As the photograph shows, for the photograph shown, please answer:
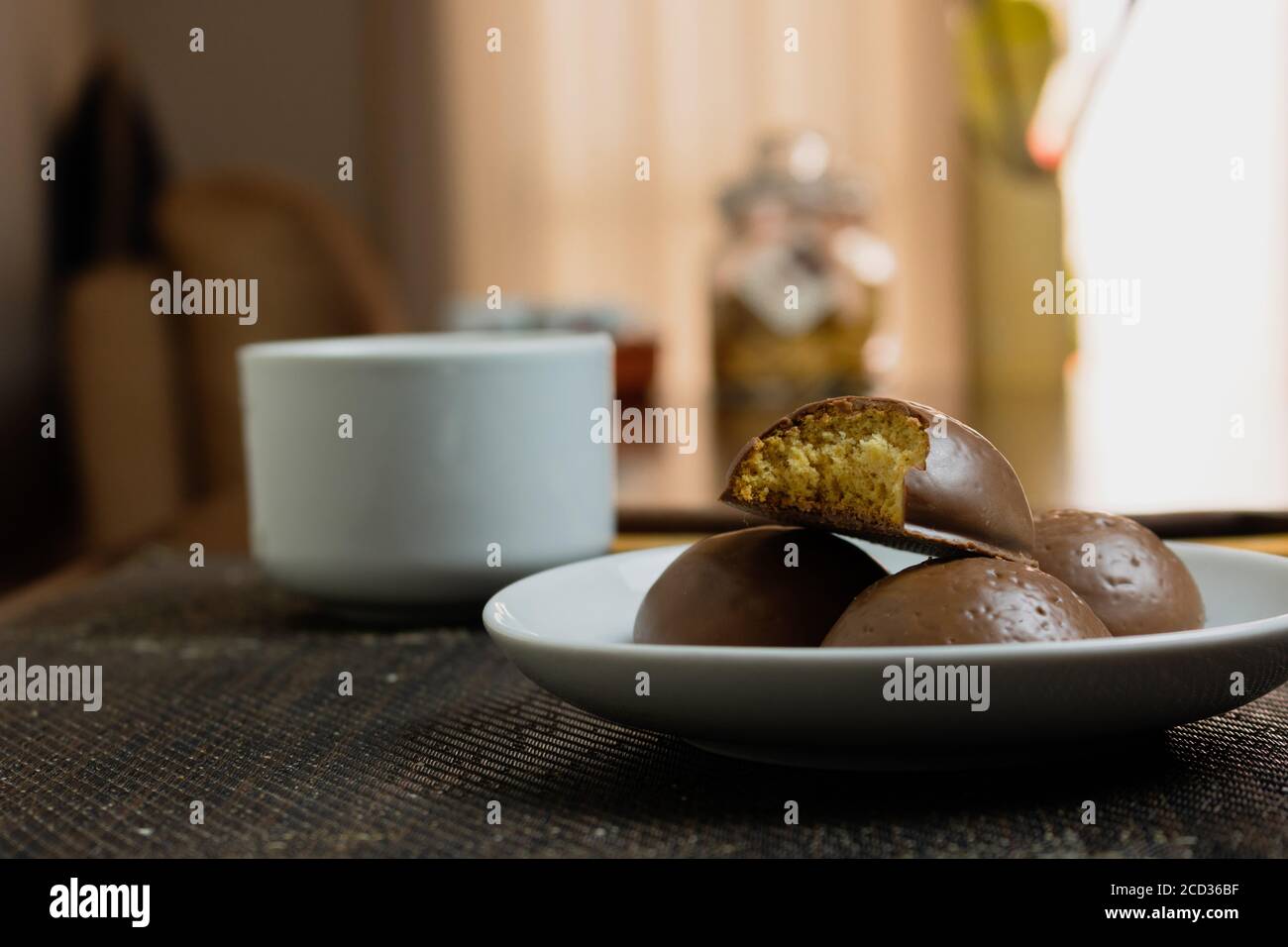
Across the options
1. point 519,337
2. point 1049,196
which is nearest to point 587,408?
point 519,337

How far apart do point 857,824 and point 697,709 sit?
0.06m

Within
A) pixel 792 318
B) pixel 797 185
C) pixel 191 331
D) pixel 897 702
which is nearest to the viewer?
pixel 897 702

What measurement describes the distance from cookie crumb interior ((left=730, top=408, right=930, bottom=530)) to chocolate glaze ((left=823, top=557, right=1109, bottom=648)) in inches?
1.1

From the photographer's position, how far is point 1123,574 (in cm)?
54

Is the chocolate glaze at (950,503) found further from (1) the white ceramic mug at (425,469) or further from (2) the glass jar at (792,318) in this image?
(2) the glass jar at (792,318)

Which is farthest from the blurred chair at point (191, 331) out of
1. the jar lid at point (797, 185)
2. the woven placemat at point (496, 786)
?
the woven placemat at point (496, 786)

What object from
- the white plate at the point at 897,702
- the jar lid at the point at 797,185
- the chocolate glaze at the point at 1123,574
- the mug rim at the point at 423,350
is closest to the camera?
the white plate at the point at 897,702

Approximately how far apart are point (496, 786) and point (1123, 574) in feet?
0.78

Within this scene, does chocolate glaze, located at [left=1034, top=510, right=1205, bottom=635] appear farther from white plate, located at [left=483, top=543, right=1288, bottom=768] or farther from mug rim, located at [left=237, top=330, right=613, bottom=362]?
mug rim, located at [left=237, top=330, right=613, bottom=362]

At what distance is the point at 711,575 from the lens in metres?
0.53

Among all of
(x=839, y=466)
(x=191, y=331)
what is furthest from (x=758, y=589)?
(x=191, y=331)

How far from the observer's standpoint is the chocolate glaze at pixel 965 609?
454 millimetres

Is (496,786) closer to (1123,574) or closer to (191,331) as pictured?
(1123,574)

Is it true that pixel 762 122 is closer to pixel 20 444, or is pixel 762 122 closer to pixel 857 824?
pixel 20 444
